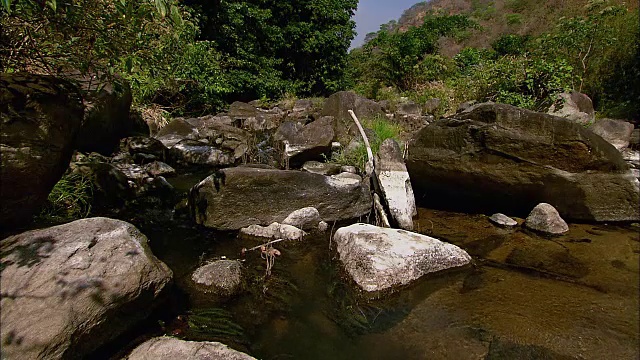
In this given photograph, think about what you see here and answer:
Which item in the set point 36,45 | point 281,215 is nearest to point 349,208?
point 281,215

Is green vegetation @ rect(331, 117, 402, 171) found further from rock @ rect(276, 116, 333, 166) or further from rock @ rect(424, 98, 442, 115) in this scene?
rock @ rect(424, 98, 442, 115)

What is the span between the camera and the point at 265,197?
4.00 meters

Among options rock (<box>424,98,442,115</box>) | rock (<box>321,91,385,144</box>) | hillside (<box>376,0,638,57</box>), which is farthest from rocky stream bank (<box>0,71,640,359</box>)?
hillside (<box>376,0,638,57</box>)

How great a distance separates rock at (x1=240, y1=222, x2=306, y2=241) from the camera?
12.4 ft

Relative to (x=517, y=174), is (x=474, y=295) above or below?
below

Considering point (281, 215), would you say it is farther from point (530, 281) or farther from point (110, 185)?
point (530, 281)

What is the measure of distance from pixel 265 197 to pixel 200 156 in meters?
3.58

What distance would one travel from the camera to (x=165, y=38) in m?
5.96

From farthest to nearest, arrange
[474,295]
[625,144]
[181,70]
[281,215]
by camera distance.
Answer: [181,70]
[625,144]
[281,215]
[474,295]

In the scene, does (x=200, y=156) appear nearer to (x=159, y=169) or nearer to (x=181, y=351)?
(x=159, y=169)

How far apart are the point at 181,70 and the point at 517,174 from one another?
31.1ft

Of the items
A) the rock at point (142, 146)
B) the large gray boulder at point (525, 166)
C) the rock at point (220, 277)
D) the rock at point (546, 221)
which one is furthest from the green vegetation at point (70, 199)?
the rock at point (546, 221)

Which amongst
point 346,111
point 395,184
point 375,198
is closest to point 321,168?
point 375,198

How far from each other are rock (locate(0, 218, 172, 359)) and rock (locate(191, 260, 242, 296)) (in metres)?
0.44
